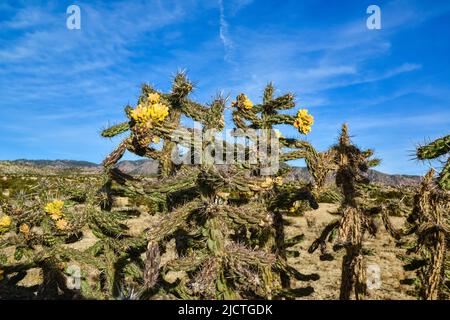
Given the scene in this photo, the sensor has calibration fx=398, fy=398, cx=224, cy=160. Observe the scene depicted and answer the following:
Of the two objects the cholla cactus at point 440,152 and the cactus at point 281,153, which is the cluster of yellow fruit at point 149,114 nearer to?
the cactus at point 281,153

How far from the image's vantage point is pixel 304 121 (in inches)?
249

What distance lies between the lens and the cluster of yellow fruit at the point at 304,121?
6.30 metres

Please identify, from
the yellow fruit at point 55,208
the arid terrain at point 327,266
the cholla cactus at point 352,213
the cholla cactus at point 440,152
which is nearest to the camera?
the cholla cactus at point 440,152

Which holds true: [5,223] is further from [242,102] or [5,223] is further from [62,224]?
[242,102]

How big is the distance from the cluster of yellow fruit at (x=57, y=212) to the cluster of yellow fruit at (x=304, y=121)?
393cm

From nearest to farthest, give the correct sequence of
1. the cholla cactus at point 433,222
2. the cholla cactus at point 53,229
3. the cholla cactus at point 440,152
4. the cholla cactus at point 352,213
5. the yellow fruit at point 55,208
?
1. the cholla cactus at point 440,152
2. the cholla cactus at point 433,222
3. the cholla cactus at point 352,213
4. the cholla cactus at point 53,229
5. the yellow fruit at point 55,208

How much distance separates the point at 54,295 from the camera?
614cm

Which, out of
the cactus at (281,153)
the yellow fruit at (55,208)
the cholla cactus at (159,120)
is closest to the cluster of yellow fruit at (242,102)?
the cactus at (281,153)

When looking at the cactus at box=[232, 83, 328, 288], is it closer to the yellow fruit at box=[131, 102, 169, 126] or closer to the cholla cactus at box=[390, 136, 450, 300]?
the cholla cactus at box=[390, 136, 450, 300]

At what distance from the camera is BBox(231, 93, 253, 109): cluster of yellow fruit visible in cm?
664
